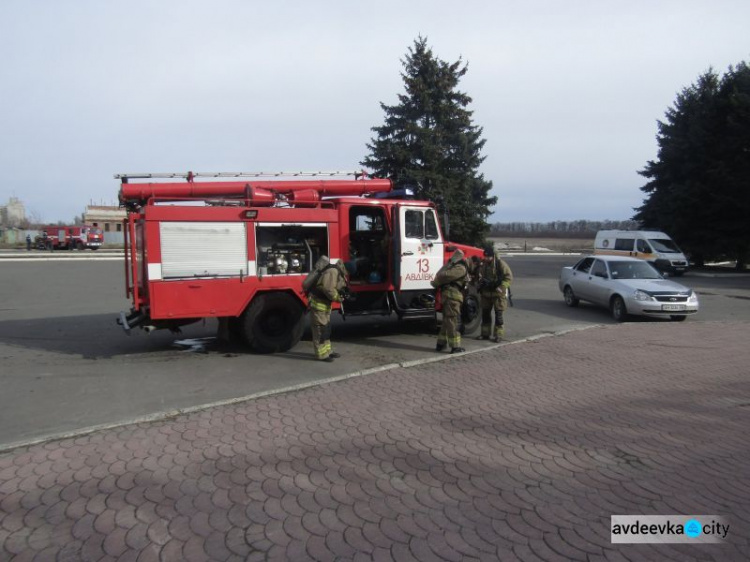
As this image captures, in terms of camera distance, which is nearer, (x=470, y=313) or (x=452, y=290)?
(x=452, y=290)

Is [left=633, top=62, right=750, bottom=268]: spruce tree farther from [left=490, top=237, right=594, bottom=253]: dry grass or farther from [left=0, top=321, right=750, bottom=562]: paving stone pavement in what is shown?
[left=0, top=321, right=750, bottom=562]: paving stone pavement

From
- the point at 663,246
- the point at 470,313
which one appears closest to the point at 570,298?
the point at 470,313

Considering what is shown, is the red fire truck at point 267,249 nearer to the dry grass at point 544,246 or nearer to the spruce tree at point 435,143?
the spruce tree at point 435,143

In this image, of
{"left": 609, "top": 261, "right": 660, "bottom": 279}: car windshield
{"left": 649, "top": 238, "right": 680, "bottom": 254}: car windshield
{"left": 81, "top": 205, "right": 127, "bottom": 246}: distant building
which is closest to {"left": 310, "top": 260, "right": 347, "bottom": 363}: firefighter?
{"left": 609, "top": 261, "right": 660, "bottom": 279}: car windshield

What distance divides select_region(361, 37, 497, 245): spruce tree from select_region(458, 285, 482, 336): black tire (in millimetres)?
15899

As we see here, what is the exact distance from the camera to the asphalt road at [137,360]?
5.94 m

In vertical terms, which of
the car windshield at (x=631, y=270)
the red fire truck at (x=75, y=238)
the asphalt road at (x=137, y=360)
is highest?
the red fire truck at (x=75, y=238)

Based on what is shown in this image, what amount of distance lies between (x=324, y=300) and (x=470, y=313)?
341 cm

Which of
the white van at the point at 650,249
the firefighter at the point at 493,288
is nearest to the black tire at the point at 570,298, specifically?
the firefighter at the point at 493,288

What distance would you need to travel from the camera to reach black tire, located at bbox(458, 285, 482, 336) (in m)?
10.3

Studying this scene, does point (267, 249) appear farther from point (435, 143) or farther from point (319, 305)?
point (435, 143)

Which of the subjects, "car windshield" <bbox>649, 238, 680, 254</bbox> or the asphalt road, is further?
"car windshield" <bbox>649, 238, 680, 254</bbox>

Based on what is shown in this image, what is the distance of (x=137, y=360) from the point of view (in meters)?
8.38

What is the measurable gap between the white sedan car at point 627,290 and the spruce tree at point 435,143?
12.0 metres
